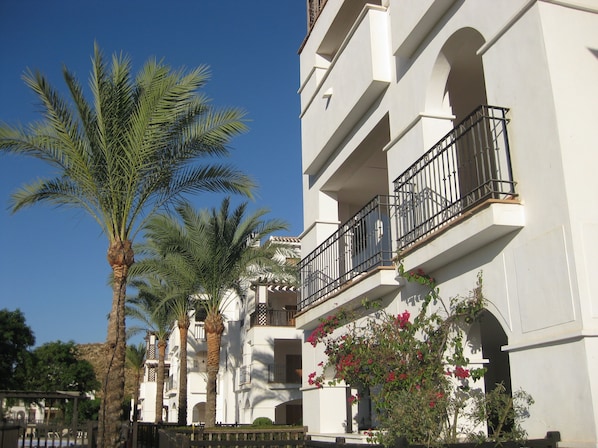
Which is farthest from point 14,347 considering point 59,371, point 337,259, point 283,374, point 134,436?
point 337,259

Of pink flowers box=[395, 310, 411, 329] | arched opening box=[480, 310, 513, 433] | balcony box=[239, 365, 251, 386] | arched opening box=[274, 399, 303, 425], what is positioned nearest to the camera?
pink flowers box=[395, 310, 411, 329]

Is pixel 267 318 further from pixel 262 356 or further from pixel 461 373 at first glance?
pixel 461 373

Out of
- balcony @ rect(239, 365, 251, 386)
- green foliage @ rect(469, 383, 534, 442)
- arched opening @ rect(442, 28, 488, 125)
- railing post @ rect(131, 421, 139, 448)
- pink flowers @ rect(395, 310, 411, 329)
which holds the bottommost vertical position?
railing post @ rect(131, 421, 139, 448)

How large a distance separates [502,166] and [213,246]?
665 inches

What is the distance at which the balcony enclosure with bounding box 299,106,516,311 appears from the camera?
22.6 ft

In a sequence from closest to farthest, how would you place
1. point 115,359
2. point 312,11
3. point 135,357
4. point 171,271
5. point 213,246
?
point 115,359
point 312,11
point 213,246
point 171,271
point 135,357

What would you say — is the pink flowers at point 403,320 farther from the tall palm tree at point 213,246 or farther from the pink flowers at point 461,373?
the tall palm tree at point 213,246

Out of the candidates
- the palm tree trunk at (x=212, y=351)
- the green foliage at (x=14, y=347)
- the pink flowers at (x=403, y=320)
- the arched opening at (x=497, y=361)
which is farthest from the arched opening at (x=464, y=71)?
the green foliage at (x=14, y=347)

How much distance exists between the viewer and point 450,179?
310 inches

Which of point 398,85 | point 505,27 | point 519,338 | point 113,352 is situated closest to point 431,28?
point 398,85

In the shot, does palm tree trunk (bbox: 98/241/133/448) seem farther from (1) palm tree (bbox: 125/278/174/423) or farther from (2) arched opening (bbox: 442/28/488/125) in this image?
(1) palm tree (bbox: 125/278/174/423)

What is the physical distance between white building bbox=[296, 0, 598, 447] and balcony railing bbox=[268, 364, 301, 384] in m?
23.4

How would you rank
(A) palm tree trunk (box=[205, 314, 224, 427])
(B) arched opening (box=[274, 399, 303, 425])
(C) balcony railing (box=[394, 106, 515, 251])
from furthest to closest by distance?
(B) arched opening (box=[274, 399, 303, 425]) → (A) palm tree trunk (box=[205, 314, 224, 427]) → (C) balcony railing (box=[394, 106, 515, 251])

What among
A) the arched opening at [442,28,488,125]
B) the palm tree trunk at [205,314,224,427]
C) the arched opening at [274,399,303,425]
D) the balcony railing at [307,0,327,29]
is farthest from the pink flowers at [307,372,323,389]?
the arched opening at [274,399,303,425]
